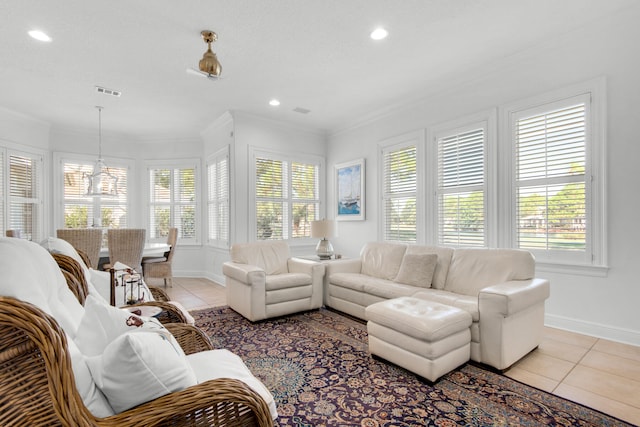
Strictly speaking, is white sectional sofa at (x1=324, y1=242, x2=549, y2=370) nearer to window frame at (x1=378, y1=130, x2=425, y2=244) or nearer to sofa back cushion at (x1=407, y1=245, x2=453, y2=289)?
sofa back cushion at (x1=407, y1=245, x2=453, y2=289)

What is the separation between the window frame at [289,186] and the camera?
17.6 feet

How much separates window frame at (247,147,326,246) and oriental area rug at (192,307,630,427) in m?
2.53

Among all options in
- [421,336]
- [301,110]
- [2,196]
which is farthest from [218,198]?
[421,336]

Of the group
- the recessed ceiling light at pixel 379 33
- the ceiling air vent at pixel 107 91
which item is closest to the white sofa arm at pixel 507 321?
the recessed ceiling light at pixel 379 33

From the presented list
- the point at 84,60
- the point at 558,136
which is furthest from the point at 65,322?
the point at 558,136

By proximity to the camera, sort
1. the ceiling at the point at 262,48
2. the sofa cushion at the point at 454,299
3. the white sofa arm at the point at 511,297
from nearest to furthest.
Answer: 1. the white sofa arm at the point at 511,297
2. the sofa cushion at the point at 454,299
3. the ceiling at the point at 262,48

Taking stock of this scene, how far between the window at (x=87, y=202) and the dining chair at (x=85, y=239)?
8.32 ft

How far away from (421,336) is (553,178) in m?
2.34

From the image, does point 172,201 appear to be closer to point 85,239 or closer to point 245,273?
point 85,239

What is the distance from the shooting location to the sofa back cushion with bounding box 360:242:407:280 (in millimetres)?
3861

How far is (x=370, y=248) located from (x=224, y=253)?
2.72 m

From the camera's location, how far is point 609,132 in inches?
117

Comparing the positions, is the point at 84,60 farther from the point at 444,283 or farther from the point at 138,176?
the point at 444,283

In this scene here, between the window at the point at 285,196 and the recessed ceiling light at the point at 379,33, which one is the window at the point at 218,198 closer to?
the window at the point at 285,196
